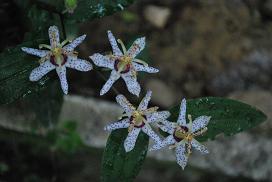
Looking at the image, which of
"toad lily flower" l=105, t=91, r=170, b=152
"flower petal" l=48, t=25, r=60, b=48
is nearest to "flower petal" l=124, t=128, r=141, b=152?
"toad lily flower" l=105, t=91, r=170, b=152

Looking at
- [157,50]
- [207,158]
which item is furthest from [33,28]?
[157,50]

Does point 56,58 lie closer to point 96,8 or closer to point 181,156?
point 96,8

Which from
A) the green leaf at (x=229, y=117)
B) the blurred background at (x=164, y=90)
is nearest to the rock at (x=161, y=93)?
the blurred background at (x=164, y=90)

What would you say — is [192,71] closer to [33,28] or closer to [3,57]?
[33,28]

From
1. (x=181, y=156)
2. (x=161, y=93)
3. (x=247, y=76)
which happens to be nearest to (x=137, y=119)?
(x=181, y=156)

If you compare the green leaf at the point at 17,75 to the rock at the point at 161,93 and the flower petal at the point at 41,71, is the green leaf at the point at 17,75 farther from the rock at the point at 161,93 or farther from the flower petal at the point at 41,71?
the rock at the point at 161,93

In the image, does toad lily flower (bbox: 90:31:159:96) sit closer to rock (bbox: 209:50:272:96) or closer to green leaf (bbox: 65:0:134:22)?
green leaf (bbox: 65:0:134:22)
